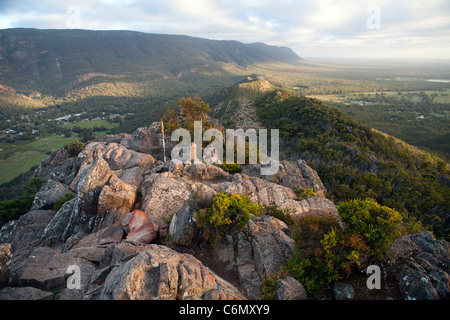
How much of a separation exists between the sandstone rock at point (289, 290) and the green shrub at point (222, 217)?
3.45 m

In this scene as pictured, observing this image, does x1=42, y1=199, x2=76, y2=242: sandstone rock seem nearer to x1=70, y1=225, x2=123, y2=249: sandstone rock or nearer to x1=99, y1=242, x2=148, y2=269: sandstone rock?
x1=70, y1=225, x2=123, y2=249: sandstone rock

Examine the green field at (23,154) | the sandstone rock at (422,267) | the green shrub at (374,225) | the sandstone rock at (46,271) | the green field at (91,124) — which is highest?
the green field at (91,124)

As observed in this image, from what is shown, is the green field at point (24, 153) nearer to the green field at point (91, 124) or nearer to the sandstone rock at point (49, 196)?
the green field at point (91, 124)

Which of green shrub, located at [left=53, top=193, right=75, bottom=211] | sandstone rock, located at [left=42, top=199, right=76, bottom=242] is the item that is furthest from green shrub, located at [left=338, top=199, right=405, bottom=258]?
green shrub, located at [left=53, top=193, right=75, bottom=211]

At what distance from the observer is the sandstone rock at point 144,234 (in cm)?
1144

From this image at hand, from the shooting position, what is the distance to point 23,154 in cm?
8231

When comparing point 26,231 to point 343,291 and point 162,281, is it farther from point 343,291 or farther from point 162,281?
point 343,291

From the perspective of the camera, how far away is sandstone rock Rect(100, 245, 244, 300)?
6.57 metres

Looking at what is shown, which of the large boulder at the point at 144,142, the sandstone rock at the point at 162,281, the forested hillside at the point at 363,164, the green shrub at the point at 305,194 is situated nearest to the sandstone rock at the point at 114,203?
the sandstone rock at the point at 162,281

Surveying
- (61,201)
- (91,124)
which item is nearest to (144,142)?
(61,201)

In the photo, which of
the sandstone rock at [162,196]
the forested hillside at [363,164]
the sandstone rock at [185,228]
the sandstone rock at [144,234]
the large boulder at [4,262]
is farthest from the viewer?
the forested hillside at [363,164]

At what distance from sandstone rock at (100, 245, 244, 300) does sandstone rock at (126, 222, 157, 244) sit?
3.89 metres

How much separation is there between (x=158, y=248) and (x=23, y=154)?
10591 cm
